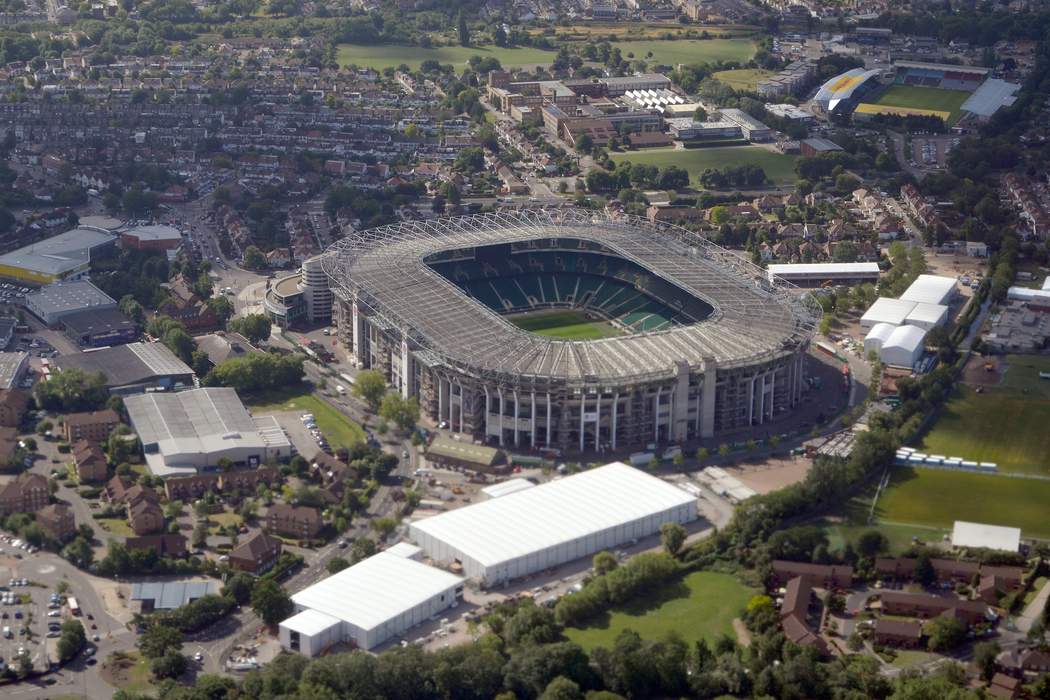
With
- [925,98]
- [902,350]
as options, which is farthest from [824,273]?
[925,98]

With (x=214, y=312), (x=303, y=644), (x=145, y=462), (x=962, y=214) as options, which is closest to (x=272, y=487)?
→ (x=145, y=462)

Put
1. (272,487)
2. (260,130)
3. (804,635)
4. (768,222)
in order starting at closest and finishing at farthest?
1. (804,635)
2. (272,487)
3. (768,222)
4. (260,130)

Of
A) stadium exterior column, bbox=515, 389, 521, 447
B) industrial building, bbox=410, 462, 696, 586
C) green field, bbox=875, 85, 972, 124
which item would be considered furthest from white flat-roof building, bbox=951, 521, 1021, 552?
green field, bbox=875, 85, 972, 124

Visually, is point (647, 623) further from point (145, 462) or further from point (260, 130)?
point (260, 130)

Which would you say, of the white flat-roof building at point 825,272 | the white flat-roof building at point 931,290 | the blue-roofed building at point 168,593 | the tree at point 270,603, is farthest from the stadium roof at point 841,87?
the tree at point 270,603

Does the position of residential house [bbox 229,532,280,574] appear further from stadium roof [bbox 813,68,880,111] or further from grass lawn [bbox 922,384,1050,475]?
stadium roof [bbox 813,68,880,111]

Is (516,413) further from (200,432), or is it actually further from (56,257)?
(56,257)
